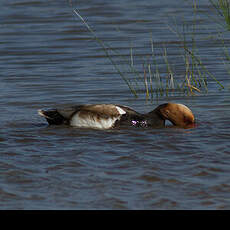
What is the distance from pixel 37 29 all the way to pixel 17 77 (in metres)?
4.62

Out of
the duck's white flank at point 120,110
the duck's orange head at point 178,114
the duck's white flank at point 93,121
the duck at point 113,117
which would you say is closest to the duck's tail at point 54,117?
the duck at point 113,117

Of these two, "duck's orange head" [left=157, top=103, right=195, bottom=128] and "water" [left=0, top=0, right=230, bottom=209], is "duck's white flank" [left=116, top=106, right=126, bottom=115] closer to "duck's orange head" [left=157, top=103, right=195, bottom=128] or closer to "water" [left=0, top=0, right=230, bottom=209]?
"water" [left=0, top=0, right=230, bottom=209]

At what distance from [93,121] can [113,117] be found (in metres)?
0.24

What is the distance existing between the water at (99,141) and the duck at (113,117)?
151mm

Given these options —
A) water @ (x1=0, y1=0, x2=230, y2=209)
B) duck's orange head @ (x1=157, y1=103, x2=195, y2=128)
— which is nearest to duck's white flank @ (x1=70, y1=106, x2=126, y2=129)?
water @ (x1=0, y1=0, x2=230, y2=209)

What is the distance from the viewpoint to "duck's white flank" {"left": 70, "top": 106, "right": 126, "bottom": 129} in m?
7.88

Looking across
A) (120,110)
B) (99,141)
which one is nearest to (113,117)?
(120,110)

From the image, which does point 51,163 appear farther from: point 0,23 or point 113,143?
point 0,23

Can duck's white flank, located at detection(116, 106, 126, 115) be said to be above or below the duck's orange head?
above

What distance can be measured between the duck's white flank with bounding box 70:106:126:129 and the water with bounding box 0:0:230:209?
0.46 ft

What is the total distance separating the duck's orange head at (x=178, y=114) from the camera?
791 cm

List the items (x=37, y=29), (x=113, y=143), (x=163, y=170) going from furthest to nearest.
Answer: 1. (x=37, y=29)
2. (x=113, y=143)
3. (x=163, y=170)

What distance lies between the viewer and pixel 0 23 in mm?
16438
